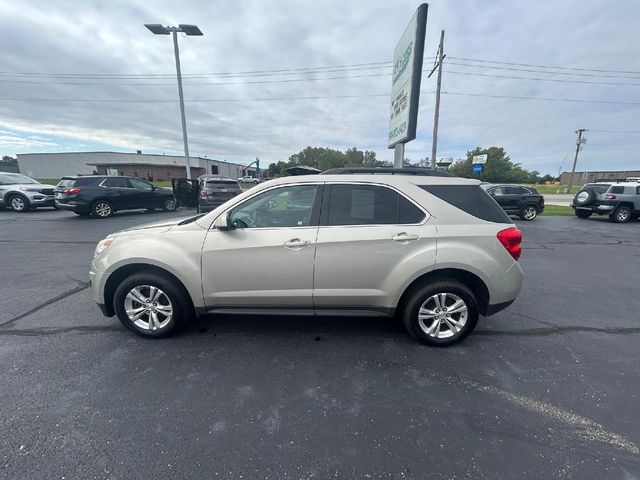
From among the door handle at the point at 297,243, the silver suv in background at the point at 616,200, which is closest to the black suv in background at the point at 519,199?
the silver suv in background at the point at 616,200

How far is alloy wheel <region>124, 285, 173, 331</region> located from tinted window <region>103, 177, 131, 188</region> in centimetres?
1113

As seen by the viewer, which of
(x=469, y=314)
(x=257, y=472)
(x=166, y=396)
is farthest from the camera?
(x=469, y=314)

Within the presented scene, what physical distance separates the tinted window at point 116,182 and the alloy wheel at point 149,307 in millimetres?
11135

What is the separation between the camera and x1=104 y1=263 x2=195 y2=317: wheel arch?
300cm

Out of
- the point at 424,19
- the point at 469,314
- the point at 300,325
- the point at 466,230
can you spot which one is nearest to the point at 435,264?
the point at 466,230

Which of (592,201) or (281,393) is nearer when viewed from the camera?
(281,393)

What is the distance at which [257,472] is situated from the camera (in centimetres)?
174

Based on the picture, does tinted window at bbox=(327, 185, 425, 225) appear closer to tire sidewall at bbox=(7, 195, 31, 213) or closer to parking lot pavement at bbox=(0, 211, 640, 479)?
parking lot pavement at bbox=(0, 211, 640, 479)

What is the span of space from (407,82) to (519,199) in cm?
979

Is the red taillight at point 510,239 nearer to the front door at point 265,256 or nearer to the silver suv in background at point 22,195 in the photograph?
the front door at point 265,256

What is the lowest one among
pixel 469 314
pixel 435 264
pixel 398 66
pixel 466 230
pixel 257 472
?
pixel 257 472

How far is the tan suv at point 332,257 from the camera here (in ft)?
9.23

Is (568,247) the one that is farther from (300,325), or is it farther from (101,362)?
(101,362)

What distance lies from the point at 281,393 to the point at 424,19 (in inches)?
315
